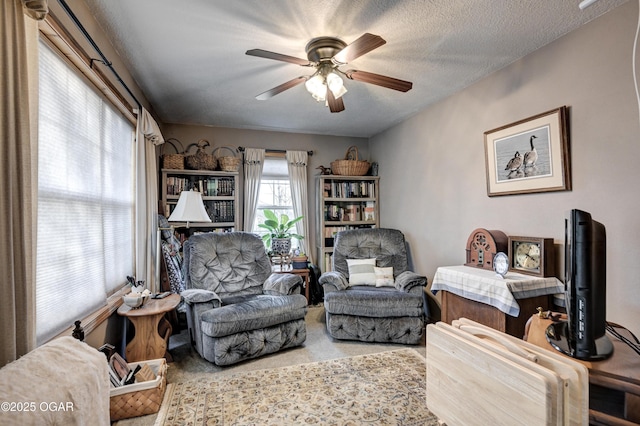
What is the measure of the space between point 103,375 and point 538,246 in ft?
8.99

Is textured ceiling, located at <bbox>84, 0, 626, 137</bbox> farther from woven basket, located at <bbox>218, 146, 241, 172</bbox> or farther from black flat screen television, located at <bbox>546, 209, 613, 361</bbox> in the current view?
black flat screen television, located at <bbox>546, 209, 613, 361</bbox>

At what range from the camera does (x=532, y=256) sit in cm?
227

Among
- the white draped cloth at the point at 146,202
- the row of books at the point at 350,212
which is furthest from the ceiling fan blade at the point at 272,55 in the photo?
the row of books at the point at 350,212

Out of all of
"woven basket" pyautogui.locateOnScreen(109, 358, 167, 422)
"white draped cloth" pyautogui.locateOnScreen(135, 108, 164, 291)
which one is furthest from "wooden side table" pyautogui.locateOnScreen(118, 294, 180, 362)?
"white draped cloth" pyautogui.locateOnScreen(135, 108, 164, 291)

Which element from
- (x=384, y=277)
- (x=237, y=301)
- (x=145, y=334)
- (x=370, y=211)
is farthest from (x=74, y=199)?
(x=370, y=211)

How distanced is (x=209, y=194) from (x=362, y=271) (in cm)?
226

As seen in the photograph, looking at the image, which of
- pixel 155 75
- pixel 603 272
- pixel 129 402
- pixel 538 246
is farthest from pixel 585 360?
pixel 155 75

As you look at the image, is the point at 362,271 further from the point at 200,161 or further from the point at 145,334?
the point at 200,161

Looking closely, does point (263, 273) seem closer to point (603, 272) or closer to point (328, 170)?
point (328, 170)

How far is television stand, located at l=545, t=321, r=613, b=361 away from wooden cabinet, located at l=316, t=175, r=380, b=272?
3.20m

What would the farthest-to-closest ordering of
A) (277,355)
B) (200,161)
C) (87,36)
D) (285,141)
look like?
(285,141) < (200,161) < (277,355) < (87,36)

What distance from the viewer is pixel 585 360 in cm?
107

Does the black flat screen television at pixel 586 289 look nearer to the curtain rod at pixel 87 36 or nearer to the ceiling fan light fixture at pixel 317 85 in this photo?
the ceiling fan light fixture at pixel 317 85

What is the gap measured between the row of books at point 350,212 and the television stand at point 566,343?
3.32 metres
